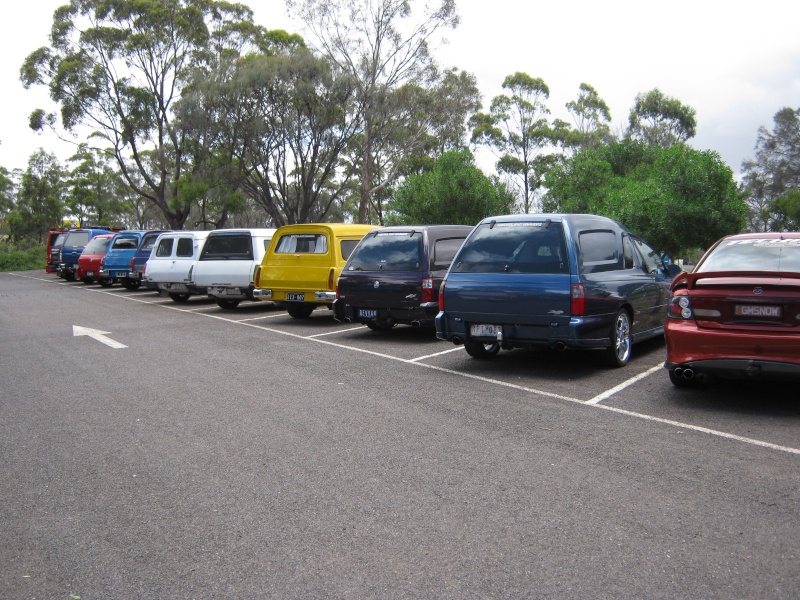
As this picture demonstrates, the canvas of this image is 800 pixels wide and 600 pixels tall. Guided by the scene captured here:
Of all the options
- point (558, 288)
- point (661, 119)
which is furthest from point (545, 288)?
point (661, 119)

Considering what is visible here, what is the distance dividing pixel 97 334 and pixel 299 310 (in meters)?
3.72

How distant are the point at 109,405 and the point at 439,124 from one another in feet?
126

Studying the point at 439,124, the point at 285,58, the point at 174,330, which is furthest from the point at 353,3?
the point at 174,330

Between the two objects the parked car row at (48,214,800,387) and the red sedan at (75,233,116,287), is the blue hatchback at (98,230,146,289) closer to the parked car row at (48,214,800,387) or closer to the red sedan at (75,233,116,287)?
the red sedan at (75,233,116,287)

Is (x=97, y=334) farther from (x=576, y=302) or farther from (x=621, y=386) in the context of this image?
(x=621, y=386)

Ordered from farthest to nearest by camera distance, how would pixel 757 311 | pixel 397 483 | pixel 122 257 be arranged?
pixel 122 257, pixel 757 311, pixel 397 483

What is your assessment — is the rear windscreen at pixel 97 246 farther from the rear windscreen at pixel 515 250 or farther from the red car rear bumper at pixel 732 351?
the red car rear bumper at pixel 732 351

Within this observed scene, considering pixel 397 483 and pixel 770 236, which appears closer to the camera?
pixel 397 483

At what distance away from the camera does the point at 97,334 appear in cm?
1309

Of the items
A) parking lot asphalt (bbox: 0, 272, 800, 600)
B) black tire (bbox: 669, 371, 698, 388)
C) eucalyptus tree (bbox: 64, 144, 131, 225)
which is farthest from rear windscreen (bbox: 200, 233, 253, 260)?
eucalyptus tree (bbox: 64, 144, 131, 225)

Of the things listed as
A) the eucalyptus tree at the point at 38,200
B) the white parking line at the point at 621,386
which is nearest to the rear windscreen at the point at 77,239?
the white parking line at the point at 621,386

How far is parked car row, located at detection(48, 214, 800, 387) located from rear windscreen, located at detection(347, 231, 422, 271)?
0.06 ft

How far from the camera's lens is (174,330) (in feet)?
44.6

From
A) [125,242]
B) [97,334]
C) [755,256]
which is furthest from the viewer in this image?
[125,242]
